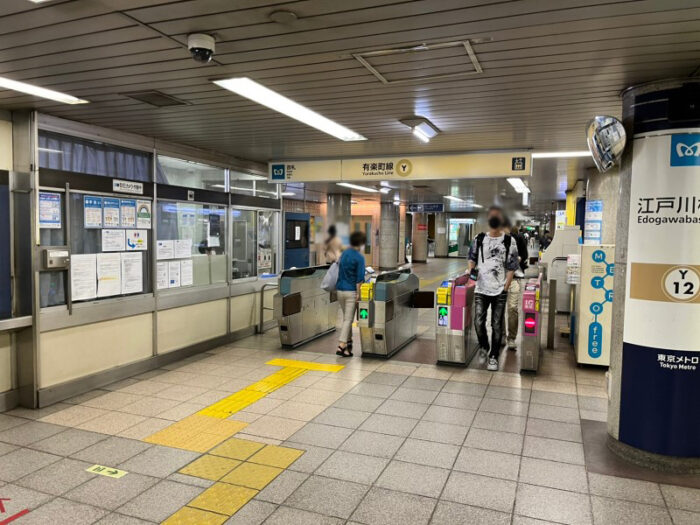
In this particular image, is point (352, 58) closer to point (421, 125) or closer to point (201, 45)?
point (201, 45)

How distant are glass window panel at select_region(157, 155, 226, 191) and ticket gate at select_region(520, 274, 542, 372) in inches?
177

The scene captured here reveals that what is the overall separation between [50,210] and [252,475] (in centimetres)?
330

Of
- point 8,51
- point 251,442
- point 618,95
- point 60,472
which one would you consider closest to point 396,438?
point 251,442

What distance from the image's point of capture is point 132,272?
18.7 ft

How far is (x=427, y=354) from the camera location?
669 centimetres

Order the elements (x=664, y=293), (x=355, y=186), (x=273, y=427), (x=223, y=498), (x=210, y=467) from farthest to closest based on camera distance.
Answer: (x=355, y=186)
(x=273, y=427)
(x=210, y=467)
(x=664, y=293)
(x=223, y=498)

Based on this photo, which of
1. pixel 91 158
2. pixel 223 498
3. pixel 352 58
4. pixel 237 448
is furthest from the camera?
pixel 91 158

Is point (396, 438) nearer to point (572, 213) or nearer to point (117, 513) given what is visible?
point (117, 513)

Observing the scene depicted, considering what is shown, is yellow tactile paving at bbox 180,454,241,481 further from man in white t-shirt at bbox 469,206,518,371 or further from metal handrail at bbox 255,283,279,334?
metal handrail at bbox 255,283,279,334

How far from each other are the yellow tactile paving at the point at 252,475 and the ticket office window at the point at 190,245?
3281mm

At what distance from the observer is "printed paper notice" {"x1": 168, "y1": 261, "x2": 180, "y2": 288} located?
6246 millimetres

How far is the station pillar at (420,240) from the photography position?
24.0 m

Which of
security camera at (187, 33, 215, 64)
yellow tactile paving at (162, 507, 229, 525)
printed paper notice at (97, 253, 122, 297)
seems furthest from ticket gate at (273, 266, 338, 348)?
security camera at (187, 33, 215, 64)

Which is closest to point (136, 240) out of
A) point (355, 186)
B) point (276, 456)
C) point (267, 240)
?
point (267, 240)
